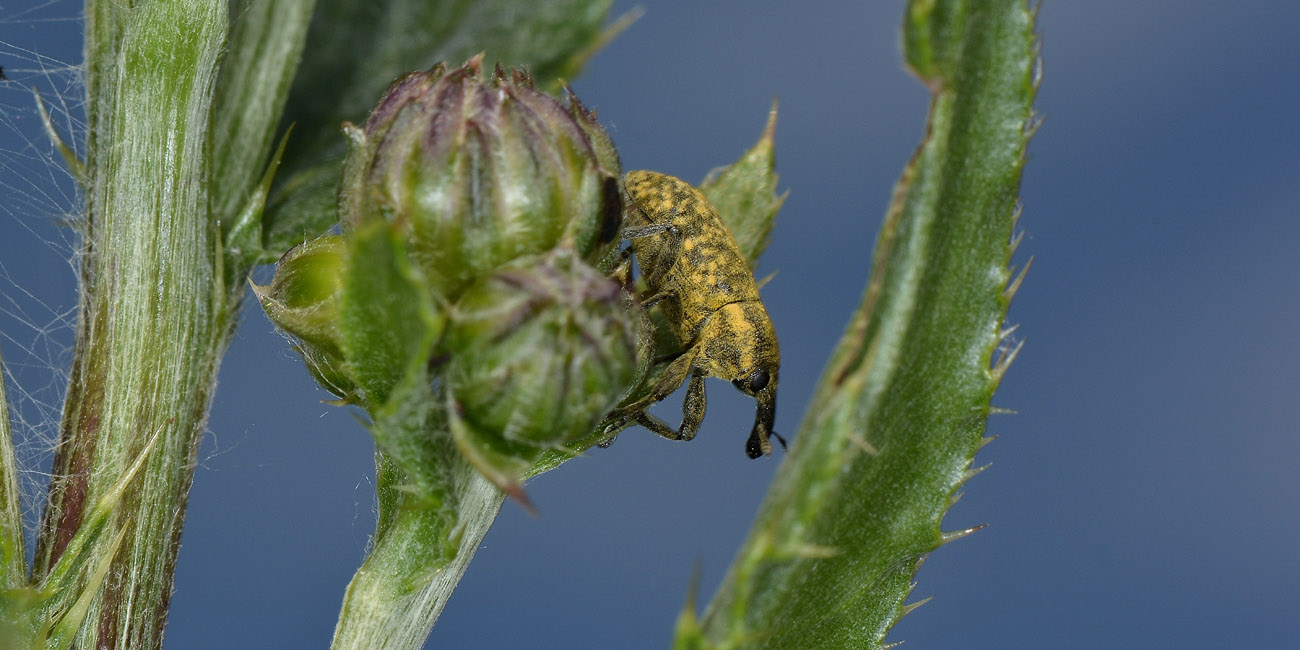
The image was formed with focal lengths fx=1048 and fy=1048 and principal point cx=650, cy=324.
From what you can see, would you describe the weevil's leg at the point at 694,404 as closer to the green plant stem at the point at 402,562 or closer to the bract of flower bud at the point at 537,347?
the green plant stem at the point at 402,562

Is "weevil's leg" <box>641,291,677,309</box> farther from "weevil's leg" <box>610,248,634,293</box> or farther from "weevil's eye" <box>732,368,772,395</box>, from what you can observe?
"weevil's eye" <box>732,368,772,395</box>

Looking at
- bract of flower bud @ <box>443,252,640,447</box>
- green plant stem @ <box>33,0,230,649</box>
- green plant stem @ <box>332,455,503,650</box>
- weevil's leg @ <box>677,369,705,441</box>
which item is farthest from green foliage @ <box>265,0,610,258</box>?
bract of flower bud @ <box>443,252,640,447</box>

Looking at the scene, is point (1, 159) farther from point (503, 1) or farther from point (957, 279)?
point (957, 279)

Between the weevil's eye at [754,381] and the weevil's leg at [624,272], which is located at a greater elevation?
the weevil's leg at [624,272]

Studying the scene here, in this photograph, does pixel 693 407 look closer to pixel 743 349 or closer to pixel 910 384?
pixel 743 349

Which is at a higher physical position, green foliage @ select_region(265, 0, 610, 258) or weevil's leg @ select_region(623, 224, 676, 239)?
green foliage @ select_region(265, 0, 610, 258)

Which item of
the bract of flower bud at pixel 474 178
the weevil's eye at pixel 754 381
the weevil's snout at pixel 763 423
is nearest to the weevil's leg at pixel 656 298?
the weevil's eye at pixel 754 381
